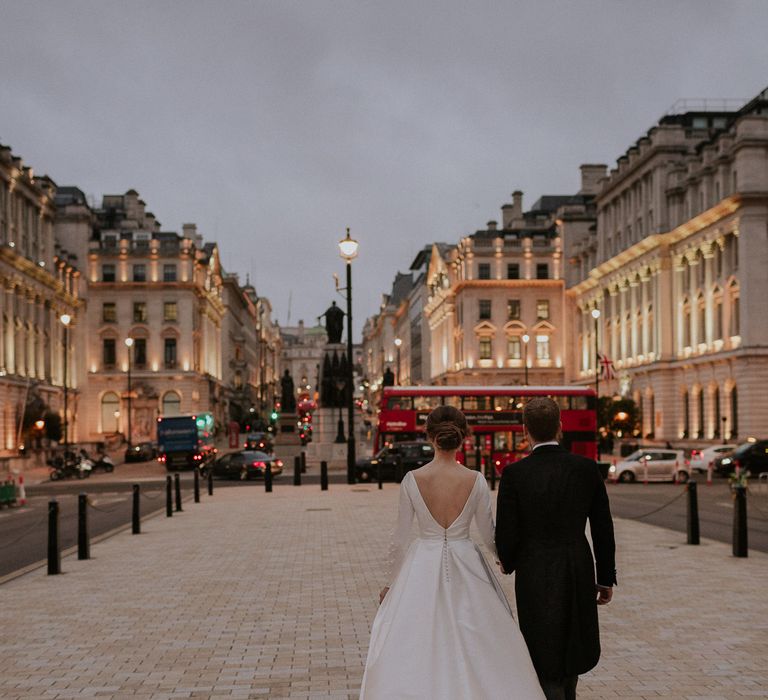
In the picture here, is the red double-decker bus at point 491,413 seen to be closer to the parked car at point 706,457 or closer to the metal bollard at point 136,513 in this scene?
the parked car at point 706,457

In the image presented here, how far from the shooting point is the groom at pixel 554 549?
5.94 metres

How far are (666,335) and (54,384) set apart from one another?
1905 inches

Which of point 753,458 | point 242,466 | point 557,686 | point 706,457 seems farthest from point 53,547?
point 706,457

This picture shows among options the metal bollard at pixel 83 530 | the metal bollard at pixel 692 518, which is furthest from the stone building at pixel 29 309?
the metal bollard at pixel 692 518

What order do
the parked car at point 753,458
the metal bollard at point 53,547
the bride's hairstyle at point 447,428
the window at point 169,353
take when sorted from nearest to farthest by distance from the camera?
the bride's hairstyle at point 447,428, the metal bollard at point 53,547, the parked car at point 753,458, the window at point 169,353

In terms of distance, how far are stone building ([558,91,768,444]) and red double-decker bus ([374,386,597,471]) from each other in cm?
1891

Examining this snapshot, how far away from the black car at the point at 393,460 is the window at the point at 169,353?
208ft

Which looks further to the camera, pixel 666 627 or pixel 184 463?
pixel 184 463

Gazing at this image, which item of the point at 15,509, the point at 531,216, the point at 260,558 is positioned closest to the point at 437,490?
the point at 260,558

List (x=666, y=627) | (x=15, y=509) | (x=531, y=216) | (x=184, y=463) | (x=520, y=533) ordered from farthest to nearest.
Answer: (x=531, y=216), (x=184, y=463), (x=15, y=509), (x=666, y=627), (x=520, y=533)

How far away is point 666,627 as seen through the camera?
1062cm

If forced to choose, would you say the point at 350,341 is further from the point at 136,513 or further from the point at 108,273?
the point at 108,273

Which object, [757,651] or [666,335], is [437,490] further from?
[666,335]

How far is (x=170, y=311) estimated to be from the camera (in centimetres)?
10238
